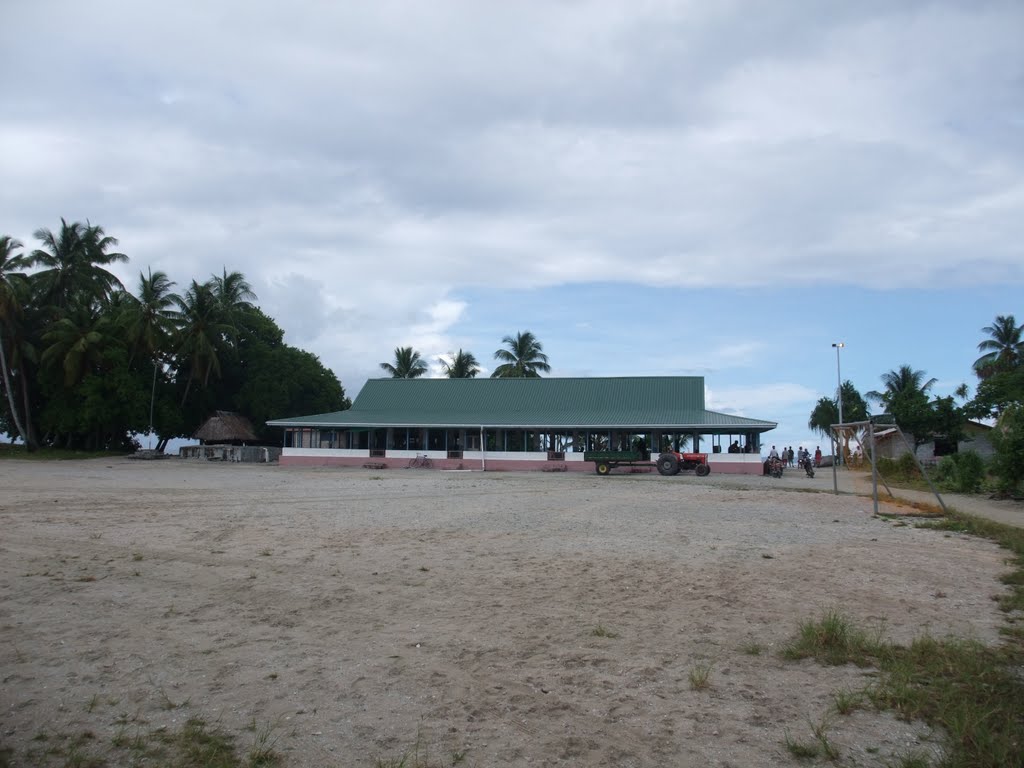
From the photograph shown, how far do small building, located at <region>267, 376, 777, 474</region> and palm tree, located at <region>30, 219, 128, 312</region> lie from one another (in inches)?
588

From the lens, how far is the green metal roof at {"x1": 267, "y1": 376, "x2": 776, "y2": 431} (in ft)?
132

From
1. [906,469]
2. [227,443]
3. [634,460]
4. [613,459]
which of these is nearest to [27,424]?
[227,443]

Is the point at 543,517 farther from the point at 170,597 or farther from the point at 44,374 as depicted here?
the point at 44,374

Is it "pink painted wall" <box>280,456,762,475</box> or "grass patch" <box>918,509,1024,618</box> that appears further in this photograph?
"pink painted wall" <box>280,456,762,475</box>

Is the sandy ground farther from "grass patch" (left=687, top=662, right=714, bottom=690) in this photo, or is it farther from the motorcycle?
the motorcycle

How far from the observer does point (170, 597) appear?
285 inches

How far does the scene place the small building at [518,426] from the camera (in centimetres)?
3919

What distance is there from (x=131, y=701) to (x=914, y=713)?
16.0ft

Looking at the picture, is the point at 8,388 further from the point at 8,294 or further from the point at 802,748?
the point at 802,748

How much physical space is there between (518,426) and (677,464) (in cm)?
951

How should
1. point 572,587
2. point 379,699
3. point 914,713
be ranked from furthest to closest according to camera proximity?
1. point 572,587
2. point 379,699
3. point 914,713

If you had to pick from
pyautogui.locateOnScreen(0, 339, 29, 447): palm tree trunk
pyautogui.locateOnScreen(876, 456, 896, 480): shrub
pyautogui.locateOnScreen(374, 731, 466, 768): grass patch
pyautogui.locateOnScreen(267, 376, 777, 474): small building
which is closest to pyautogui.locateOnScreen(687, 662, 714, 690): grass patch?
pyautogui.locateOnScreen(374, 731, 466, 768): grass patch

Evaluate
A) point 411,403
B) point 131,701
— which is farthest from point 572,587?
point 411,403

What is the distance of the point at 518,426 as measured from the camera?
133ft
